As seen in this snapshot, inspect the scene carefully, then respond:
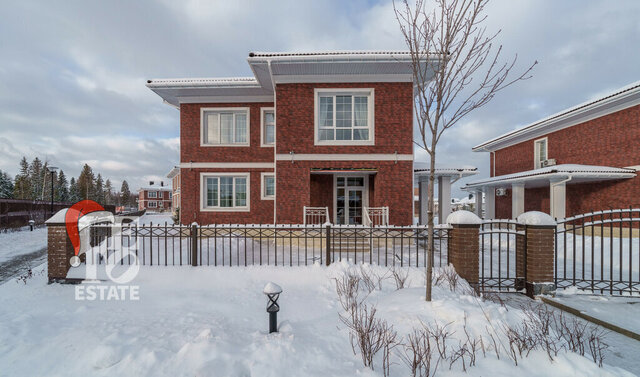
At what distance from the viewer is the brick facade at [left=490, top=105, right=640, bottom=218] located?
451 inches

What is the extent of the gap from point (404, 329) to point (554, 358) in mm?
1545

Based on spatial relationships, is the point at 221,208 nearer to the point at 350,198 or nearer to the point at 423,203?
the point at 350,198

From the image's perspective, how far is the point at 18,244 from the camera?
37.0ft

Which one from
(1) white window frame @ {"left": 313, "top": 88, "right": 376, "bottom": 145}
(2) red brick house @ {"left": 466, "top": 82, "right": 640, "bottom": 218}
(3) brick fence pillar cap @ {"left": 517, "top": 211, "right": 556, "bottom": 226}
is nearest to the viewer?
(3) brick fence pillar cap @ {"left": 517, "top": 211, "right": 556, "bottom": 226}

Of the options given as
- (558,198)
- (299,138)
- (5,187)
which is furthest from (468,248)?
(5,187)

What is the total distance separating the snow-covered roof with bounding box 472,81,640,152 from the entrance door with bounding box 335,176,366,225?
1174 centimetres

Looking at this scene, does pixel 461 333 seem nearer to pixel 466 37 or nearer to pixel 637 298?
pixel 466 37

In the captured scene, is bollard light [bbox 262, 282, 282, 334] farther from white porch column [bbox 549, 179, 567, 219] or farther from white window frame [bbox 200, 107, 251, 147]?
white porch column [bbox 549, 179, 567, 219]

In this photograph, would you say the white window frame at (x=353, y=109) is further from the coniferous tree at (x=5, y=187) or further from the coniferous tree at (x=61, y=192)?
the coniferous tree at (x=61, y=192)

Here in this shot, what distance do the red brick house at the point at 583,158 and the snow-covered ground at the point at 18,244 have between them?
71.8 feet

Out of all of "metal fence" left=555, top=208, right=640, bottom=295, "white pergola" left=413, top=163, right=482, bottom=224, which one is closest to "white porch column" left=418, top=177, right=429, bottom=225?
"white pergola" left=413, top=163, right=482, bottom=224

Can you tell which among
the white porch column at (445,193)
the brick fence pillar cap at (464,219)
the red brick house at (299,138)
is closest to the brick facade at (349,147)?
the red brick house at (299,138)

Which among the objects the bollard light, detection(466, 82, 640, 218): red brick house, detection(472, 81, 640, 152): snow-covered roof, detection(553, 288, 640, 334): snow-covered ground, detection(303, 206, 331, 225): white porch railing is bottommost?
detection(553, 288, 640, 334): snow-covered ground

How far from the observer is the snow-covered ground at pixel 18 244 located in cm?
952
